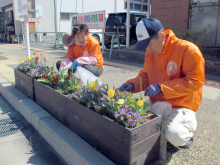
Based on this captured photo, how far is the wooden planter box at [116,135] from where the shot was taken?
1846 millimetres

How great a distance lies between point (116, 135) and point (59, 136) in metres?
0.89

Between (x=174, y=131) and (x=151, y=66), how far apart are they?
80 cm

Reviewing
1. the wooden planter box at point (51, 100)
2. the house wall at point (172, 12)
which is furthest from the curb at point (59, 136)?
the house wall at point (172, 12)

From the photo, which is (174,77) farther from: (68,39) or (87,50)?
(68,39)

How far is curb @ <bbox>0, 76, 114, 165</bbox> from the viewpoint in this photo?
2101mm

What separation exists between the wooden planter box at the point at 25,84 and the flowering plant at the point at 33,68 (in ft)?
0.28

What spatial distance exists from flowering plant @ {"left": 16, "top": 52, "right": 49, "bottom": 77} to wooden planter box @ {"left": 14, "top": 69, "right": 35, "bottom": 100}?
0.28ft

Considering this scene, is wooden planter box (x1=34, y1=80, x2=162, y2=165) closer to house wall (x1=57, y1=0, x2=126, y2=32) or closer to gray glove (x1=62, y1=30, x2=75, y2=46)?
gray glove (x1=62, y1=30, x2=75, y2=46)

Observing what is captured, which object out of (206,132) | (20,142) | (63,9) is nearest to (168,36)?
(206,132)

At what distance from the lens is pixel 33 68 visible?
3.90 m

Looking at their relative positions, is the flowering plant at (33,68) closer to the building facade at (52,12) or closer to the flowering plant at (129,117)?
the flowering plant at (129,117)

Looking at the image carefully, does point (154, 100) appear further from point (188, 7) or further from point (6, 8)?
point (6, 8)

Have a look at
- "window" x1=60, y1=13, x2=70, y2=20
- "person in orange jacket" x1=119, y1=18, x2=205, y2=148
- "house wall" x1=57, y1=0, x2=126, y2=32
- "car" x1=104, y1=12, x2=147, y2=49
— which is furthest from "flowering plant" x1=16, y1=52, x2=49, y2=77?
"window" x1=60, y1=13, x2=70, y2=20

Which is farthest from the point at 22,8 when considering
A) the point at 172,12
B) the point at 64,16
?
the point at 64,16
